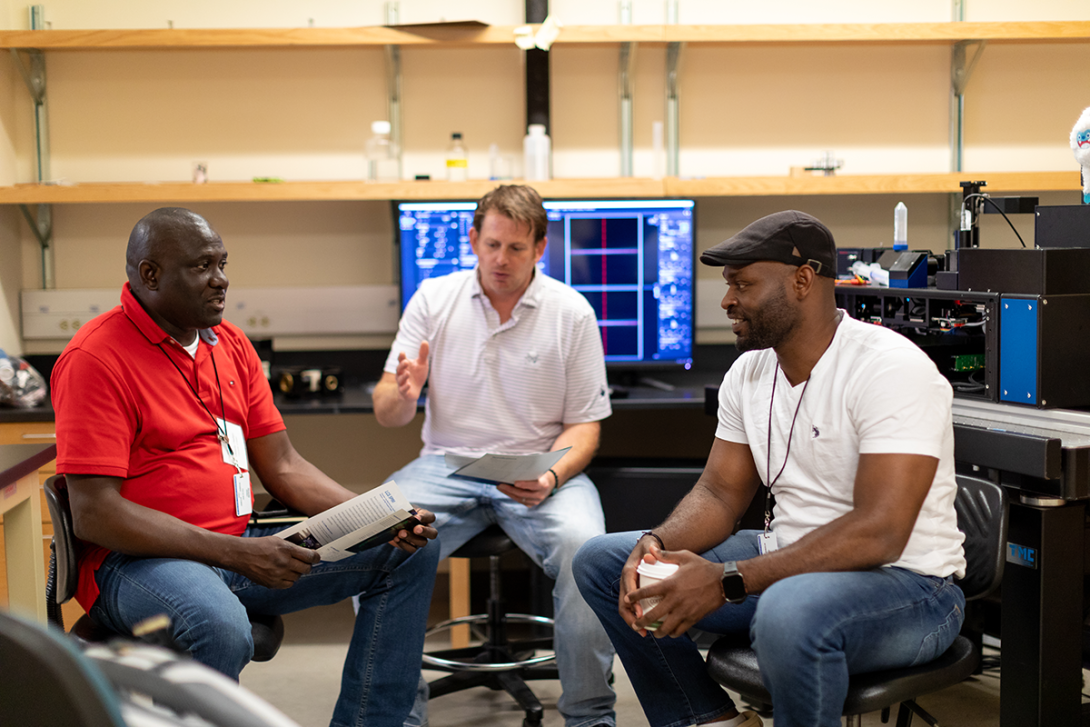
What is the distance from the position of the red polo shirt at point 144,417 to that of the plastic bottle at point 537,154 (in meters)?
1.46

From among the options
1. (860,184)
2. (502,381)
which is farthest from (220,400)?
(860,184)

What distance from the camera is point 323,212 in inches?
135

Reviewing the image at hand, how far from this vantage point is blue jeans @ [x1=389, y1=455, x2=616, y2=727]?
7.10ft

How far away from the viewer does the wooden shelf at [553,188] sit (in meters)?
3.05

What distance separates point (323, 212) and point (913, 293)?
210 centimetres

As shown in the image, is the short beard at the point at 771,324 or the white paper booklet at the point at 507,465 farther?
the white paper booklet at the point at 507,465

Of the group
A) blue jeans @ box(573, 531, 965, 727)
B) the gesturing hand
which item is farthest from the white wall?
blue jeans @ box(573, 531, 965, 727)

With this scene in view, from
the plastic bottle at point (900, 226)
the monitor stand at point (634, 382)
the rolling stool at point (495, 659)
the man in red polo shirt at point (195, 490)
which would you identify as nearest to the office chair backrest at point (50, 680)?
the man in red polo shirt at point (195, 490)

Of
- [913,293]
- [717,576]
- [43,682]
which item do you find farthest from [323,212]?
[43,682]

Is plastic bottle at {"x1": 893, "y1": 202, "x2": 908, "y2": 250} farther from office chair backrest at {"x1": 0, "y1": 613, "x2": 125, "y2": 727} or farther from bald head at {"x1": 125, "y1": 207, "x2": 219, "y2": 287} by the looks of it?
office chair backrest at {"x1": 0, "y1": 613, "x2": 125, "y2": 727}

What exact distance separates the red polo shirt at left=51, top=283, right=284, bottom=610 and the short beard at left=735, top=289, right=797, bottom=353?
41.9 inches

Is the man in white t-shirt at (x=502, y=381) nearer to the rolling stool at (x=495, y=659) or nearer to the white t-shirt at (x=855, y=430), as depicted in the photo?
the rolling stool at (x=495, y=659)

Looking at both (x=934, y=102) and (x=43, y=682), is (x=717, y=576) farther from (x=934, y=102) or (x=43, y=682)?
(x=934, y=102)

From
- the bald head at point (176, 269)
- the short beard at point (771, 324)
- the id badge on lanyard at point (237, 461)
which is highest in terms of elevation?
the bald head at point (176, 269)
